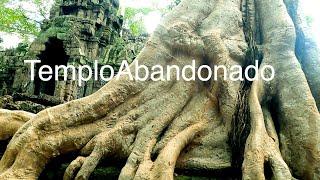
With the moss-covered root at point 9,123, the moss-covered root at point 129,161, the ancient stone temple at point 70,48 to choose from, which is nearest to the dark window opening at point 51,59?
the ancient stone temple at point 70,48

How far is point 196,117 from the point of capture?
11.8 feet

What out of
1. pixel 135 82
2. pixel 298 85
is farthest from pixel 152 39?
pixel 298 85

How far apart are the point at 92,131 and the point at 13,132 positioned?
79 centimetres

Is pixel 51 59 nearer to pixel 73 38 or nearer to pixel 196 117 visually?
pixel 73 38

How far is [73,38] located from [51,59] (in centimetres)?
172

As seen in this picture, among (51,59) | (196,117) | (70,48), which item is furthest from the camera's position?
(51,59)

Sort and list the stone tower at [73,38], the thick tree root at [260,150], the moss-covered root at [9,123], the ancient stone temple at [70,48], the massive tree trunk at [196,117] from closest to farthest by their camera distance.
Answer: the thick tree root at [260,150] < the massive tree trunk at [196,117] < the moss-covered root at [9,123] < the ancient stone temple at [70,48] < the stone tower at [73,38]

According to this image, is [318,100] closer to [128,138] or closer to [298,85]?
[298,85]

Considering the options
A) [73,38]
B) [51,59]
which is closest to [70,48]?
[73,38]

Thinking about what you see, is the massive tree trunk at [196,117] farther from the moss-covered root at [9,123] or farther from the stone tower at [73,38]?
the stone tower at [73,38]

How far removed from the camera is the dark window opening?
14.2m

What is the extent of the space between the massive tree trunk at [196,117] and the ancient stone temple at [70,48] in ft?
29.3

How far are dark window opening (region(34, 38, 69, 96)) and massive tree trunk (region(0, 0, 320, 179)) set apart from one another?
10.7m

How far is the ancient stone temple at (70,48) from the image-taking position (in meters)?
13.3
